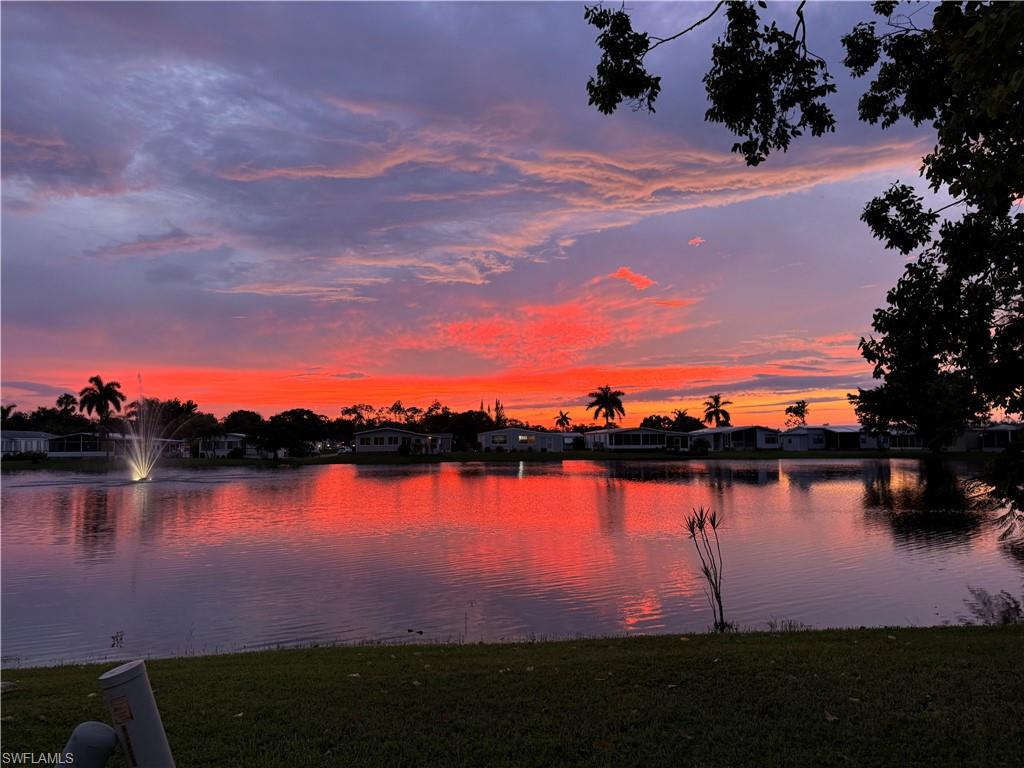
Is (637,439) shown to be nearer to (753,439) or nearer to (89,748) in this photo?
(753,439)

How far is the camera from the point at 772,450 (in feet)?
393

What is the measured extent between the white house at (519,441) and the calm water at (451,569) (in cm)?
8263

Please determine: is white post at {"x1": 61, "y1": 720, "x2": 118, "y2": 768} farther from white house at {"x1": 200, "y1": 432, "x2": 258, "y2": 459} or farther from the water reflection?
white house at {"x1": 200, "y1": 432, "x2": 258, "y2": 459}

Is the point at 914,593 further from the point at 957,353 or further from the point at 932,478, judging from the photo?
the point at 932,478

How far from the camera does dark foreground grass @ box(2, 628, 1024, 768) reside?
6.23 m

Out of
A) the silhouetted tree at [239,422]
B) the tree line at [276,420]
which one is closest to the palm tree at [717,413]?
the tree line at [276,420]

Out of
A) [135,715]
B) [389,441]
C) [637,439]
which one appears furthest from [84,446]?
[135,715]

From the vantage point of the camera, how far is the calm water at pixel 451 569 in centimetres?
1512

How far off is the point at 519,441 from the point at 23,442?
3245 inches

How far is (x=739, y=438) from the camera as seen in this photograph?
128 metres

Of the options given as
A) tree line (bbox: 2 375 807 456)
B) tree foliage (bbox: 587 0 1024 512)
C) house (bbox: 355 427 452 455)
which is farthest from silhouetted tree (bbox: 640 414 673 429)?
tree foliage (bbox: 587 0 1024 512)

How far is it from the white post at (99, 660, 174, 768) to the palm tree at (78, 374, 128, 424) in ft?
415

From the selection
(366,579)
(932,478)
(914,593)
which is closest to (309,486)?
(366,579)

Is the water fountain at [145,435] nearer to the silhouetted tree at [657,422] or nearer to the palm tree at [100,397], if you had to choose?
the palm tree at [100,397]
